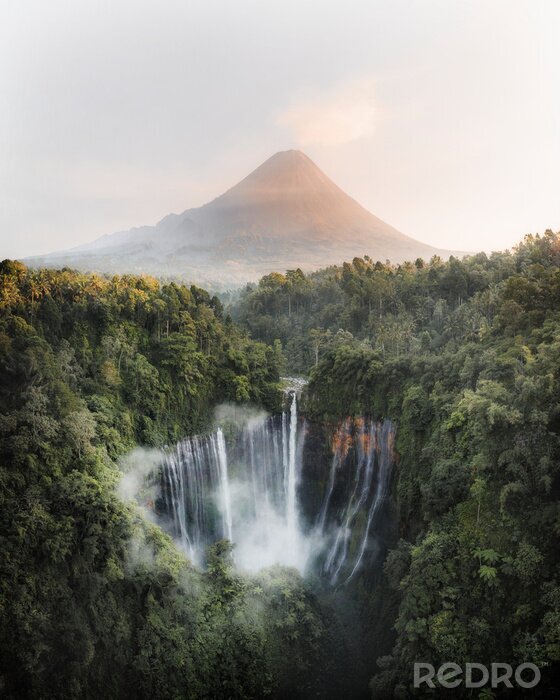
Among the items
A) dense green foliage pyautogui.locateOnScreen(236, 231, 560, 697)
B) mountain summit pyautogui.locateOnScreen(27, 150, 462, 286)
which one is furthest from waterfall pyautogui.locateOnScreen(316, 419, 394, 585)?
mountain summit pyautogui.locateOnScreen(27, 150, 462, 286)

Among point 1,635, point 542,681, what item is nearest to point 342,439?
point 542,681

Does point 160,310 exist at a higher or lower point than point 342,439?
higher

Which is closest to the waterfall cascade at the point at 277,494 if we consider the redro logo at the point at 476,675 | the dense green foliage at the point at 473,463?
the dense green foliage at the point at 473,463

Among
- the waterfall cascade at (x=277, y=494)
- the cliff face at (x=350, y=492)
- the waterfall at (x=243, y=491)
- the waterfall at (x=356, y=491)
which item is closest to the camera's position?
the cliff face at (x=350, y=492)

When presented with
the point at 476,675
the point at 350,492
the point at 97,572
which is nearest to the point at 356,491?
the point at 350,492

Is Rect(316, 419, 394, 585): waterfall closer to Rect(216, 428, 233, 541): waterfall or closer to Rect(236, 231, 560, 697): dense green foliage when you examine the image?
Rect(236, 231, 560, 697): dense green foliage

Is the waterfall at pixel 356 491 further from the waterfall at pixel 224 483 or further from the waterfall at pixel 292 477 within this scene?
the waterfall at pixel 224 483

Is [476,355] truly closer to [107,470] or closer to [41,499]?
[107,470]
